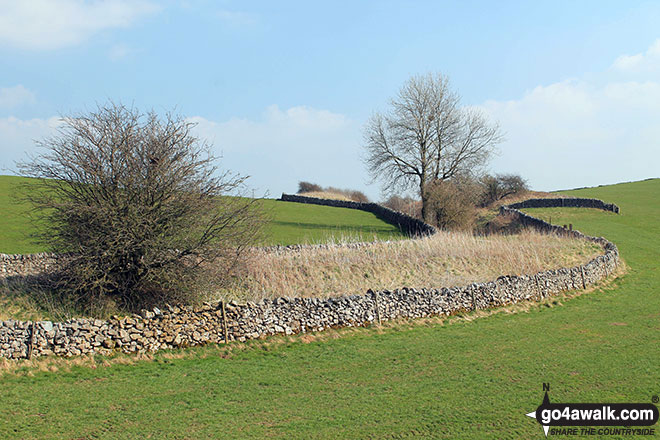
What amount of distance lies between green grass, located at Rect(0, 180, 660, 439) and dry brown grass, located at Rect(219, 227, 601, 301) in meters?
5.24

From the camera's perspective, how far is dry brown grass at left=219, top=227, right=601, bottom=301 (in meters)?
21.2

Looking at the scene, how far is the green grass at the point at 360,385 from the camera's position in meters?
9.16

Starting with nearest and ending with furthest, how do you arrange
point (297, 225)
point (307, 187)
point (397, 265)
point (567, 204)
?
point (397, 265), point (297, 225), point (567, 204), point (307, 187)

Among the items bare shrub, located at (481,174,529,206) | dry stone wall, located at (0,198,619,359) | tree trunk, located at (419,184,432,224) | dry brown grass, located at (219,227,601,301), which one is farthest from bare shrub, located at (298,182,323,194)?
dry stone wall, located at (0,198,619,359)

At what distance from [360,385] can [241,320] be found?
488 centimetres

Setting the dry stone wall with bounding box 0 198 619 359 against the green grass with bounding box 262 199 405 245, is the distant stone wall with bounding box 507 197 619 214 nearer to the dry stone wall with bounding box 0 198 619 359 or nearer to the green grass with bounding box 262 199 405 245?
the green grass with bounding box 262 199 405 245

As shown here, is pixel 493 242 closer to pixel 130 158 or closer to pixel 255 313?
pixel 255 313

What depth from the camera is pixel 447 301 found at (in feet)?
62.0

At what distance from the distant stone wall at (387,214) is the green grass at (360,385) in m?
21.4

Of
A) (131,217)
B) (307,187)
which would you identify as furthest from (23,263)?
(307,187)
